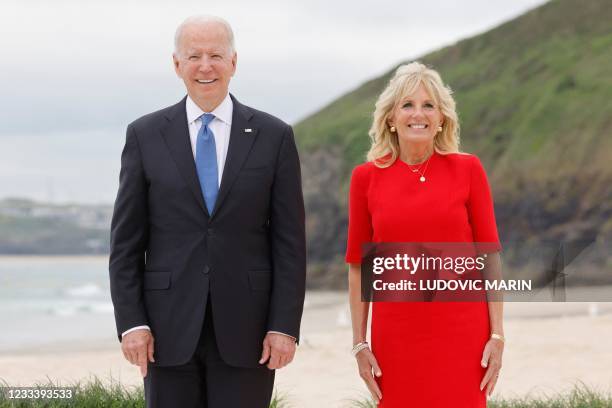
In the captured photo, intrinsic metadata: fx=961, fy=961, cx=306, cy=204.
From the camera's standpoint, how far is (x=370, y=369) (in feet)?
13.6

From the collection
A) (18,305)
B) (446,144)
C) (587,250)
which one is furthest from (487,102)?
(446,144)

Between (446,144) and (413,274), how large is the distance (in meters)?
0.57

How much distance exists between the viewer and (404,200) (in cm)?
403

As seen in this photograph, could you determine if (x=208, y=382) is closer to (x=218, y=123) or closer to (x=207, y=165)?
(x=207, y=165)

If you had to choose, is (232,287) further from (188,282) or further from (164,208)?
(164,208)

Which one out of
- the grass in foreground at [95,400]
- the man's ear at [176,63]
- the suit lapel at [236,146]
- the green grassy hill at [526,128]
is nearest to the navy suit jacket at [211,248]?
the suit lapel at [236,146]

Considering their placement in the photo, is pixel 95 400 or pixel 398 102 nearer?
pixel 398 102

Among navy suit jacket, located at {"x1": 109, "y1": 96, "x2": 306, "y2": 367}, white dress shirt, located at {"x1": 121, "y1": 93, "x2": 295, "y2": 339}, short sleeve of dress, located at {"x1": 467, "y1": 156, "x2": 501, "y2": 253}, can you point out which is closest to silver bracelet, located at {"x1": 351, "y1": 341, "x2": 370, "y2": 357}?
navy suit jacket, located at {"x1": 109, "y1": 96, "x2": 306, "y2": 367}

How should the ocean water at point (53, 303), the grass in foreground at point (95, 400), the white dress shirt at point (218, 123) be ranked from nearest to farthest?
the white dress shirt at point (218, 123), the grass in foreground at point (95, 400), the ocean water at point (53, 303)

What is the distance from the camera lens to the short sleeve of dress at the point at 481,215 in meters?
3.98

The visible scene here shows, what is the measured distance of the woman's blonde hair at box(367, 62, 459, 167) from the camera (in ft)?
13.0

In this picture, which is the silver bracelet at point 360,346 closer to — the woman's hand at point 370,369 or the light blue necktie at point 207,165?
the woman's hand at point 370,369

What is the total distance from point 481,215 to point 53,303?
136ft

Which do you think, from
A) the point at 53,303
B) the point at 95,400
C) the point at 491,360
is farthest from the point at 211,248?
the point at 53,303
